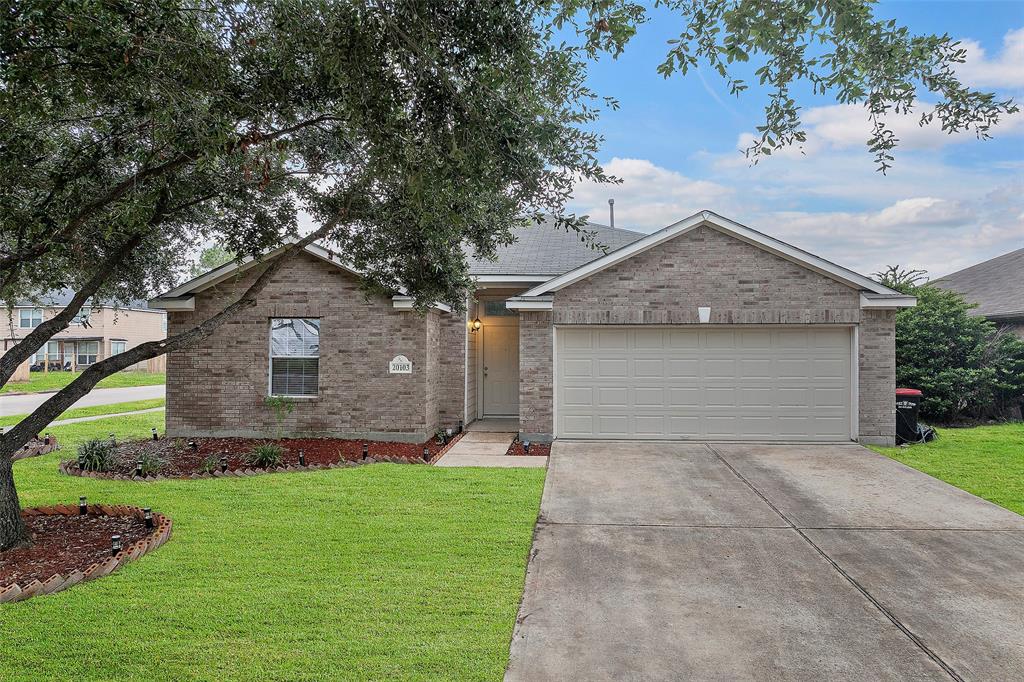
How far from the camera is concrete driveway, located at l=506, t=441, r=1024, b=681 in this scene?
360cm

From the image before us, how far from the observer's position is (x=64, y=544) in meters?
5.67

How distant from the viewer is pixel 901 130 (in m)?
4.03

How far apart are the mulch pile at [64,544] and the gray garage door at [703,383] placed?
7.16 m

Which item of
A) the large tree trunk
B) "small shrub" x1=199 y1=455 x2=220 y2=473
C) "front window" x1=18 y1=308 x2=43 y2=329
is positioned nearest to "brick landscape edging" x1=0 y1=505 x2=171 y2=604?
the large tree trunk

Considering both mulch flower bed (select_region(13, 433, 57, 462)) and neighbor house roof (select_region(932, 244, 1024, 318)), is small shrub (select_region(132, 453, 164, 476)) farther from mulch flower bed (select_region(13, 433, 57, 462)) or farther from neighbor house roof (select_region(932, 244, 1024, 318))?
neighbor house roof (select_region(932, 244, 1024, 318))

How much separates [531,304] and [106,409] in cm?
1456

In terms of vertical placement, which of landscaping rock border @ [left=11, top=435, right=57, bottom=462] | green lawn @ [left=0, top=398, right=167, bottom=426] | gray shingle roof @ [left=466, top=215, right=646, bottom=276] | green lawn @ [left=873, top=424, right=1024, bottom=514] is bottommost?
green lawn @ [left=0, top=398, right=167, bottom=426]

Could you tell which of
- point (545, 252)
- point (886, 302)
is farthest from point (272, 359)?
point (886, 302)

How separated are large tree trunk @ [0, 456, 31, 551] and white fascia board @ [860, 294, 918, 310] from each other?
12137 mm

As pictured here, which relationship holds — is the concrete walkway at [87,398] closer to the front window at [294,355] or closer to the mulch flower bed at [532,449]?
the front window at [294,355]

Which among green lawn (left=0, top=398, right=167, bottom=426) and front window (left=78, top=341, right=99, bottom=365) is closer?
green lawn (left=0, top=398, right=167, bottom=426)

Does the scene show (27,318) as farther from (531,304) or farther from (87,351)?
(531,304)

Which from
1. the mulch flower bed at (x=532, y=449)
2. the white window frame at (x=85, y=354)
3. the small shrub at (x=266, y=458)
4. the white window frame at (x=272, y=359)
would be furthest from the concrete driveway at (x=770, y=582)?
the white window frame at (x=85, y=354)

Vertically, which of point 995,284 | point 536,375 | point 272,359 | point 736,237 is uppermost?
point 995,284
